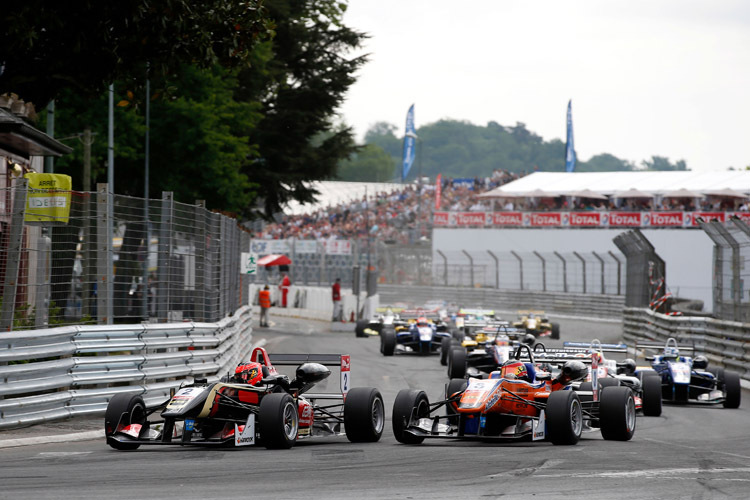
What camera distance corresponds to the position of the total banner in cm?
4812

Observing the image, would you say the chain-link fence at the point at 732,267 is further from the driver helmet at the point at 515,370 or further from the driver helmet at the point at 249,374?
the driver helmet at the point at 249,374

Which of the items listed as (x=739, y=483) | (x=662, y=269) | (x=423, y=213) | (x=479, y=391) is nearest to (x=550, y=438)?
(x=479, y=391)

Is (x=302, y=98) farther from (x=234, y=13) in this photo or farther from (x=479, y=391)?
(x=479, y=391)

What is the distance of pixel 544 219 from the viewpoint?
51.4 metres

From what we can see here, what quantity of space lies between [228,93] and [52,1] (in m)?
18.1

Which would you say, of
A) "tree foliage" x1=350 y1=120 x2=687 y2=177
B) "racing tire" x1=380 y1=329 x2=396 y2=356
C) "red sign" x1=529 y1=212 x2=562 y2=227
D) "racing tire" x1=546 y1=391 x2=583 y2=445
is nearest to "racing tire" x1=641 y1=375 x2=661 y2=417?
"racing tire" x1=546 y1=391 x2=583 y2=445

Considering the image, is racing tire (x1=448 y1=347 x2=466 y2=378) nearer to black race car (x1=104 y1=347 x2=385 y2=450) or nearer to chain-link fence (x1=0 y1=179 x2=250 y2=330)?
chain-link fence (x1=0 y1=179 x2=250 y2=330)

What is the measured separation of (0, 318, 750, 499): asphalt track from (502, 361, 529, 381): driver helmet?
0.89m

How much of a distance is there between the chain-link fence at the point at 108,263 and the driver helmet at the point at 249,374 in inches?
94.4

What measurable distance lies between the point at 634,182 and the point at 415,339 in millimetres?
32364

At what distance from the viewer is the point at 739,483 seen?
26.8 feet

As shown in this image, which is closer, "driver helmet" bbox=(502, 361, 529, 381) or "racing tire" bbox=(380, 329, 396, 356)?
"driver helmet" bbox=(502, 361, 529, 381)

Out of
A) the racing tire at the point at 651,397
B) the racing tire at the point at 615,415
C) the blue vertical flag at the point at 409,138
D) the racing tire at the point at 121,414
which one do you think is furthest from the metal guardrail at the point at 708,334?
the blue vertical flag at the point at 409,138

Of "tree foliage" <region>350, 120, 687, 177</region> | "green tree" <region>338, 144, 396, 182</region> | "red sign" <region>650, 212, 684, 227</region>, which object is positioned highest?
"tree foliage" <region>350, 120, 687, 177</region>
